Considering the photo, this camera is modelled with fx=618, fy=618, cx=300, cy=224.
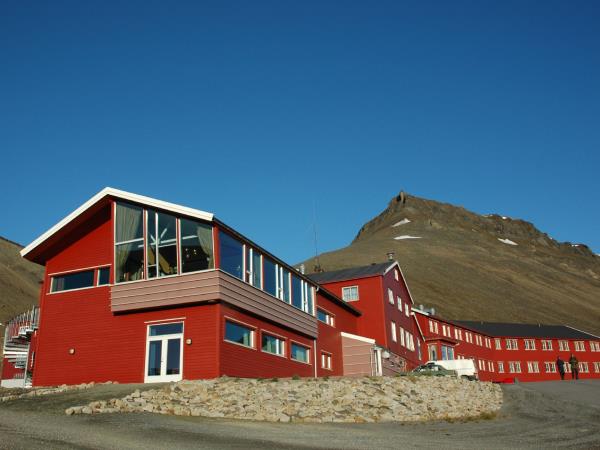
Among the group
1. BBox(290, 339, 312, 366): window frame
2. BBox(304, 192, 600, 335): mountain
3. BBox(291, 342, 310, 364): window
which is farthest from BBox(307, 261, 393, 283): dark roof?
BBox(304, 192, 600, 335): mountain

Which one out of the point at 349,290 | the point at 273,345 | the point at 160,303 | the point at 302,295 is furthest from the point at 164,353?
the point at 349,290

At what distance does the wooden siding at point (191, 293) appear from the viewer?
82.4 ft

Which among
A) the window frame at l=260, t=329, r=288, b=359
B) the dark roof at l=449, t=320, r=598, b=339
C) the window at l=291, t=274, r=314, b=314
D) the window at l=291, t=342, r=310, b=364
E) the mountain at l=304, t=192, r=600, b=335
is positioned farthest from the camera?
the mountain at l=304, t=192, r=600, b=335

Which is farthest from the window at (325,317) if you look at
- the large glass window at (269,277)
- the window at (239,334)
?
the window at (239,334)

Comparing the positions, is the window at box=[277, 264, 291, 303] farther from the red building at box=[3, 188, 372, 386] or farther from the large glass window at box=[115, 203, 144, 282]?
the large glass window at box=[115, 203, 144, 282]

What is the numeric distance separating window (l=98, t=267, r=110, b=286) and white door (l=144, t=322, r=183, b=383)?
3.87 meters

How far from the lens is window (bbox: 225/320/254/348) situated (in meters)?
25.8

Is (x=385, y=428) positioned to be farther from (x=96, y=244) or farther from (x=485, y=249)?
(x=485, y=249)

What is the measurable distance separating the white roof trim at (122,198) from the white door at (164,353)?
4698 millimetres

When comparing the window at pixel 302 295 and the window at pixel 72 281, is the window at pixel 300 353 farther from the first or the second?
the window at pixel 72 281

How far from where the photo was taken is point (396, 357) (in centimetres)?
4556

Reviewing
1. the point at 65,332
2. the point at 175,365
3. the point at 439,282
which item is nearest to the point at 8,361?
the point at 65,332

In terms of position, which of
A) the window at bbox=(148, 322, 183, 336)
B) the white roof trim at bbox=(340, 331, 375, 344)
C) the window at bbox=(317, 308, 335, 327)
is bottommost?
the window at bbox=(148, 322, 183, 336)

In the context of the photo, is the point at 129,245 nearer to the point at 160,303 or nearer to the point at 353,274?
the point at 160,303
